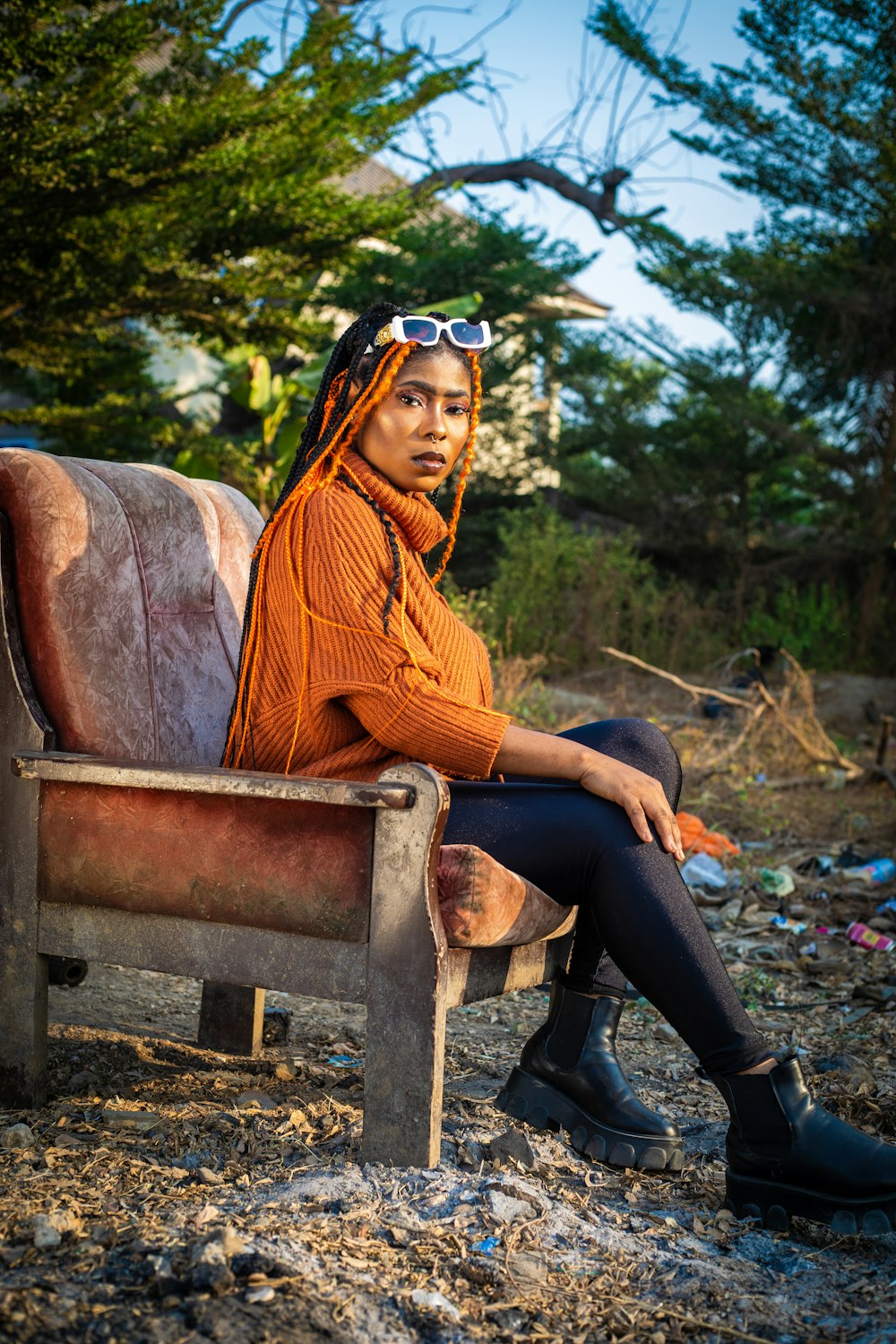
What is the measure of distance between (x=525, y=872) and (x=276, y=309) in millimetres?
10035

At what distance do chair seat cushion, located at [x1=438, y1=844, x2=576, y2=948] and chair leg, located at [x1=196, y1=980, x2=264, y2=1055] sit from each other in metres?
1.13

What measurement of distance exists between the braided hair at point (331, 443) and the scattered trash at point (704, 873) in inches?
134

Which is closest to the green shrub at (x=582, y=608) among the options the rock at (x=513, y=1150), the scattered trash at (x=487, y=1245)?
the rock at (x=513, y=1150)

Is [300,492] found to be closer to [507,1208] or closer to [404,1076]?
[404,1076]

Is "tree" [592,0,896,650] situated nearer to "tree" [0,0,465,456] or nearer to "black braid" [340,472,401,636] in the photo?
"tree" [0,0,465,456]

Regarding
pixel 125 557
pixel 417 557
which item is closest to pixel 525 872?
pixel 417 557

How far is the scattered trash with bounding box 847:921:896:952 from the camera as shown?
493 cm

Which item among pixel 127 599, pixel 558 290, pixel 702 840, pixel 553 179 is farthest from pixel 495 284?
pixel 127 599

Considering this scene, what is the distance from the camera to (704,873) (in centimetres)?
575

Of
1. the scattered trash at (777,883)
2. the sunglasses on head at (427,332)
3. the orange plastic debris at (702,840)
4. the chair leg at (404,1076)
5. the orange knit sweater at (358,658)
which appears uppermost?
the sunglasses on head at (427,332)

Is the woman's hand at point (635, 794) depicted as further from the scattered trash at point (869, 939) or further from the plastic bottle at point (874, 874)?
the plastic bottle at point (874, 874)

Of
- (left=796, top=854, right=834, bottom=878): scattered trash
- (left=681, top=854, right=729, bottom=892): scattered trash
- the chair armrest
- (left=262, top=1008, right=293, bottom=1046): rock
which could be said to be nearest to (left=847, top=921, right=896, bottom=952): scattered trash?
(left=681, top=854, right=729, bottom=892): scattered trash

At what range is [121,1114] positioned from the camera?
272cm

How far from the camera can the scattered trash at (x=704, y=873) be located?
5707 mm
